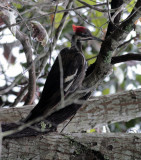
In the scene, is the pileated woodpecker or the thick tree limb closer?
the thick tree limb

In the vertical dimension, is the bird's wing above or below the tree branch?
below

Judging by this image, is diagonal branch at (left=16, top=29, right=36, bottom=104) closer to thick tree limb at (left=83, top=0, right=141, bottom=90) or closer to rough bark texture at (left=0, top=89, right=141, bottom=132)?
rough bark texture at (left=0, top=89, right=141, bottom=132)

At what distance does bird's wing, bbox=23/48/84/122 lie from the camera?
2.36m

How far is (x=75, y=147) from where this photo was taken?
2.03 metres

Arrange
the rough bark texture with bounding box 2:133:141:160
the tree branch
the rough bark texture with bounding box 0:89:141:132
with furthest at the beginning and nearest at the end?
the rough bark texture with bounding box 0:89:141:132 < the tree branch < the rough bark texture with bounding box 2:133:141:160

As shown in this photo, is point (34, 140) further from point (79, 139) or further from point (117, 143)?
point (117, 143)

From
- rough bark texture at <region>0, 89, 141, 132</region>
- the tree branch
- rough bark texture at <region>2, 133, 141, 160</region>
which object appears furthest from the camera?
rough bark texture at <region>0, 89, 141, 132</region>

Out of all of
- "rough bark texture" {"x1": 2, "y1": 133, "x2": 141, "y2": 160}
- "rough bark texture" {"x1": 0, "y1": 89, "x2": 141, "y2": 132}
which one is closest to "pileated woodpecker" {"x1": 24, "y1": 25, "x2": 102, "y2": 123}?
"rough bark texture" {"x1": 2, "y1": 133, "x2": 141, "y2": 160}

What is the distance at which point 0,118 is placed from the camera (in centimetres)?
275

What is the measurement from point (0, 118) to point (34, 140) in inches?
28.9

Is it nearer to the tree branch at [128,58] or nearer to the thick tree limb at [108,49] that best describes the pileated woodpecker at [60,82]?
the thick tree limb at [108,49]

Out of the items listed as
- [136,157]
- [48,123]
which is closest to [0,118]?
[48,123]

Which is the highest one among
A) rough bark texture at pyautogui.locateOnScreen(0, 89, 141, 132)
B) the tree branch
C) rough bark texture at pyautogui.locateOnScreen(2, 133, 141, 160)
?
the tree branch

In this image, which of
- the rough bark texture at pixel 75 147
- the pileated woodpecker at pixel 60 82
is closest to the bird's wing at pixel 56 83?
the pileated woodpecker at pixel 60 82
